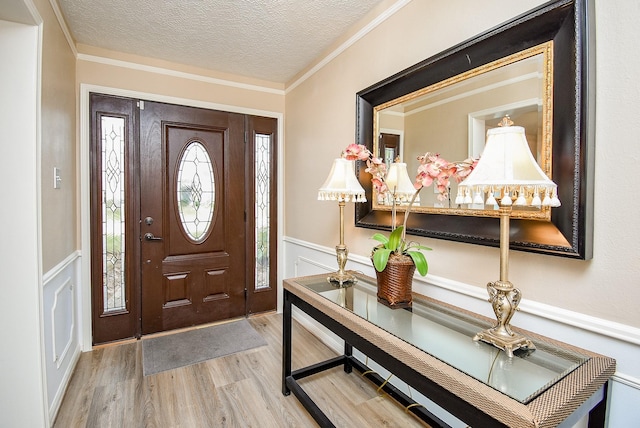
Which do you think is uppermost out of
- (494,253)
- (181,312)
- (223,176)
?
(223,176)

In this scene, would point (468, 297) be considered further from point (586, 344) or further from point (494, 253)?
point (586, 344)

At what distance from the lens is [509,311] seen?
1.05 metres

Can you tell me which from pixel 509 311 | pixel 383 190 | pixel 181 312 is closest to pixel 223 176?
pixel 181 312

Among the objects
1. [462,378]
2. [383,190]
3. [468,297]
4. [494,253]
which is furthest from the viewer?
[383,190]

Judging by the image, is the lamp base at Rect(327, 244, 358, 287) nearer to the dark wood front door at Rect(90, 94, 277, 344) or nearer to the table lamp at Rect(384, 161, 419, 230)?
the table lamp at Rect(384, 161, 419, 230)

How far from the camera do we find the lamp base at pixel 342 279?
Answer: 189 cm

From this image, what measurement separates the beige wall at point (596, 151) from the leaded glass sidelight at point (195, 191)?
3.80ft

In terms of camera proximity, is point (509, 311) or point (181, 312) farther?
point (181, 312)

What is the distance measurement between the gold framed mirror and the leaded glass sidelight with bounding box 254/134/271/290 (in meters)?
1.77

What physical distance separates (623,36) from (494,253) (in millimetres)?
848

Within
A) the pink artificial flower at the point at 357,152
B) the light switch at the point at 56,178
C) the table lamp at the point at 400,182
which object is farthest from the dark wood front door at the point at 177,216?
the table lamp at the point at 400,182

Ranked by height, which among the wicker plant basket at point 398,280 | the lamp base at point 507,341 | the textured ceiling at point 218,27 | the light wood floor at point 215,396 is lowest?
the light wood floor at point 215,396

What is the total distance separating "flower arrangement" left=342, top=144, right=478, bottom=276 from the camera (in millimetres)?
1275

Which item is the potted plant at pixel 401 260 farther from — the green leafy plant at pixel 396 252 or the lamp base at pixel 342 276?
the lamp base at pixel 342 276
